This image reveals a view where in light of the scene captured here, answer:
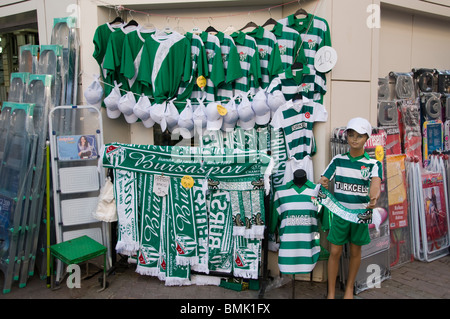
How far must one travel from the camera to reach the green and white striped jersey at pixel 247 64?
4.01m

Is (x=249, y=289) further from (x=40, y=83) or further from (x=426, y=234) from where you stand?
(x=40, y=83)

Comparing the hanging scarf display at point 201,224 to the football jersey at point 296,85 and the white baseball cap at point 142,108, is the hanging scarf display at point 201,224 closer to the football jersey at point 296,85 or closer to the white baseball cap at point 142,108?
the white baseball cap at point 142,108

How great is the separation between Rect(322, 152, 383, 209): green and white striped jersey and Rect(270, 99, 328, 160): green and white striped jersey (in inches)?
22.0

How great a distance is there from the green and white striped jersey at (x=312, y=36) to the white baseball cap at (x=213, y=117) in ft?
3.63

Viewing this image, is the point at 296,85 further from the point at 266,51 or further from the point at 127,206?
the point at 127,206

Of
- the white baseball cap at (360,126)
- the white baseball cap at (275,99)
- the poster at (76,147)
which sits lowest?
the poster at (76,147)

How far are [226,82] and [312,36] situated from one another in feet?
→ 3.69

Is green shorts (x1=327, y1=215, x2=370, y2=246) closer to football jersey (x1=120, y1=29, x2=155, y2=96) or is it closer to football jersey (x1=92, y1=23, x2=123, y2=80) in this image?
football jersey (x1=120, y1=29, x2=155, y2=96)

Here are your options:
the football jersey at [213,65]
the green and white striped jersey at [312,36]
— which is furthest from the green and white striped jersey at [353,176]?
the football jersey at [213,65]

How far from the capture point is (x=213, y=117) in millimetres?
3943

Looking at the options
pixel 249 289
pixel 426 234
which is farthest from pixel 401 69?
pixel 249 289

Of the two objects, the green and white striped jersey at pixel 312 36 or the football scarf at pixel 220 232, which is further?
the green and white striped jersey at pixel 312 36

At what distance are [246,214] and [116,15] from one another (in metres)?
3.14

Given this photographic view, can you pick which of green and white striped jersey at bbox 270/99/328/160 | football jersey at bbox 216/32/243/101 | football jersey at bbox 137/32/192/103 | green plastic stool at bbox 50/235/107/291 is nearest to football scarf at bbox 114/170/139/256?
green plastic stool at bbox 50/235/107/291
